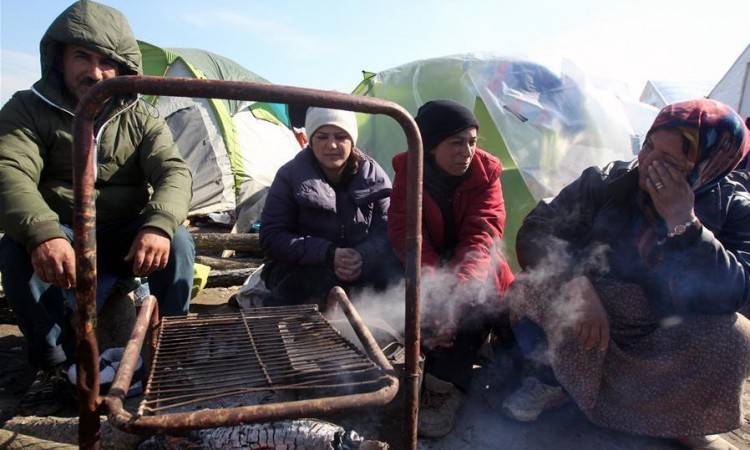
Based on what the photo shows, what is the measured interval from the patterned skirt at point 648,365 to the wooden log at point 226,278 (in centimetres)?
240

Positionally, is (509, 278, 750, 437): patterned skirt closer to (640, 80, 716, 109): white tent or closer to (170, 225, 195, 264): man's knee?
(170, 225, 195, 264): man's knee

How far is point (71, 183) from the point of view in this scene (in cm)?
226

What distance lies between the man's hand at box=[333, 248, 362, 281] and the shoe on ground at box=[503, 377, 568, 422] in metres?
0.95

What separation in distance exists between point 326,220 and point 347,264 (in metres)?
0.31

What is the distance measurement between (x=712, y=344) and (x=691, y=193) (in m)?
0.61

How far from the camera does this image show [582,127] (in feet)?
12.0

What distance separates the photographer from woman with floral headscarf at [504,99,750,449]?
5.99 feet

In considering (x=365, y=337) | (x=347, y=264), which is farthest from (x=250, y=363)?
(x=347, y=264)

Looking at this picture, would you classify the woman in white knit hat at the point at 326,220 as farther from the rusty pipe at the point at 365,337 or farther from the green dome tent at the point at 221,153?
the green dome tent at the point at 221,153

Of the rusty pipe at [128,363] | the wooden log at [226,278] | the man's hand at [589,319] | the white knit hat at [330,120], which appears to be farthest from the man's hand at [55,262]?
the wooden log at [226,278]

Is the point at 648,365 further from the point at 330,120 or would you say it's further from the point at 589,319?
the point at 330,120

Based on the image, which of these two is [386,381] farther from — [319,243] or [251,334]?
[319,243]

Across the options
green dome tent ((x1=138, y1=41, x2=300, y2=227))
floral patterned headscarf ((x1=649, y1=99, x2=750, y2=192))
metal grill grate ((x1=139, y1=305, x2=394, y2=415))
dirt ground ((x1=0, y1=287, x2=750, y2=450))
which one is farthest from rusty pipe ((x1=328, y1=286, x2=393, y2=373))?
green dome tent ((x1=138, y1=41, x2=300, y2=227))

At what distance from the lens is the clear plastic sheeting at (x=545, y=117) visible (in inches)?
141
